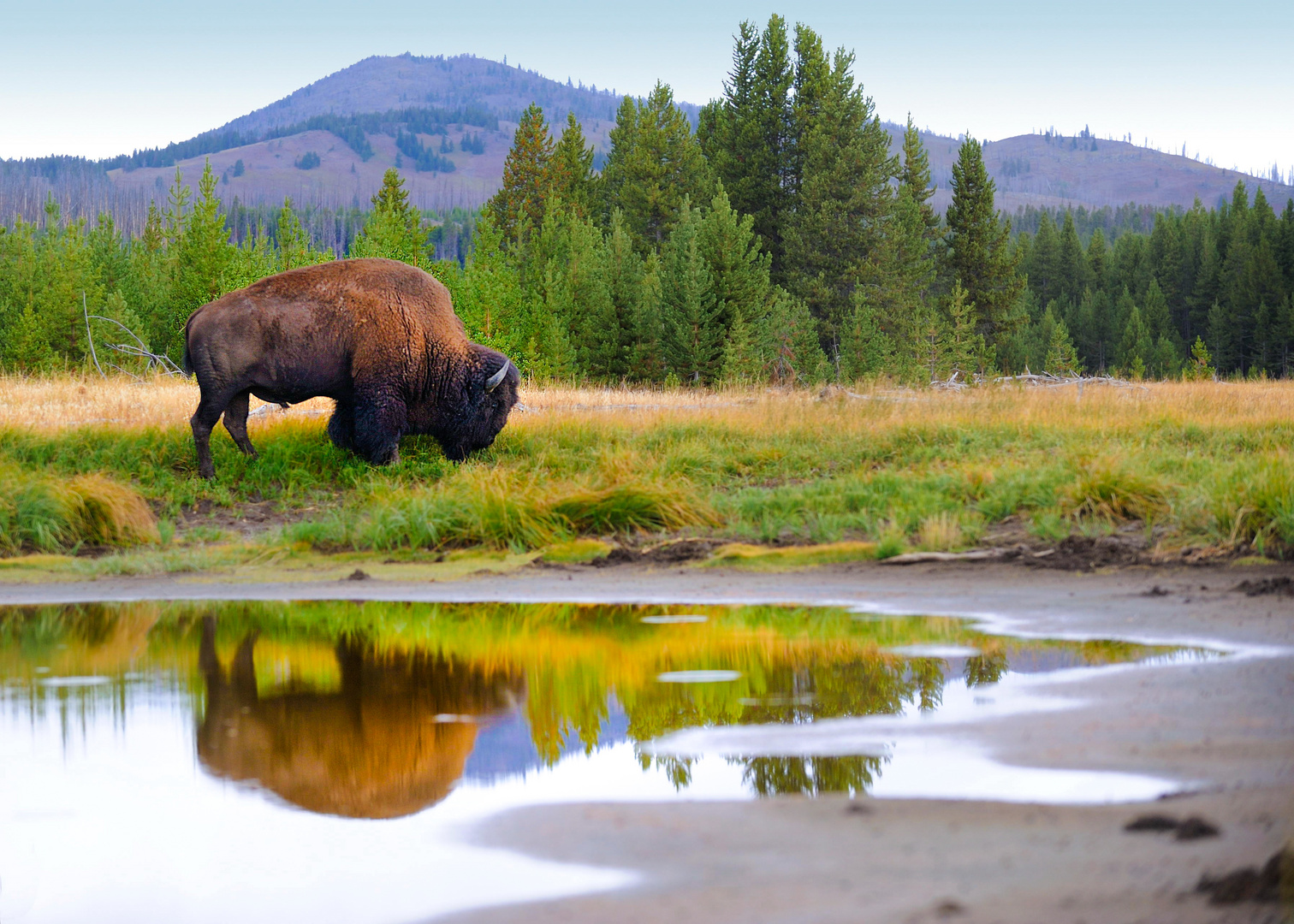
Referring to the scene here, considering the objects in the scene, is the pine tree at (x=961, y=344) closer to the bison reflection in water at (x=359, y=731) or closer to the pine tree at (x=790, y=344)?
the pine tree at (x=790, y=344)

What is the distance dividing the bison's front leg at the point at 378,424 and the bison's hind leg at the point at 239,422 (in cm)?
121

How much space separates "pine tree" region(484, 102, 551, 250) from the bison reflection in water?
53.6 metres

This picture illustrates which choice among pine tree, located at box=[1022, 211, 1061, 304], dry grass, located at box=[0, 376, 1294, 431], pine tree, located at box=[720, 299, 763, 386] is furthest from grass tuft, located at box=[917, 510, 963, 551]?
pine tree, located at box=[1022, 211, 1061, 304]

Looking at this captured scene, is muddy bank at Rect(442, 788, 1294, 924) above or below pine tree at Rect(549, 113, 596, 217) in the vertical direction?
below

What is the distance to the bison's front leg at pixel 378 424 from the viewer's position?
1359cm

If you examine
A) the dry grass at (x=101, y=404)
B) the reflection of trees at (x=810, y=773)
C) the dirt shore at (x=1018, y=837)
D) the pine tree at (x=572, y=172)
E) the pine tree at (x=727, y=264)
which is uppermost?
the pine tree at (x=572, y=172)

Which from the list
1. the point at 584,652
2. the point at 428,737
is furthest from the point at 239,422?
the point at 428,737

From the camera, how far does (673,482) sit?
11.3 metres

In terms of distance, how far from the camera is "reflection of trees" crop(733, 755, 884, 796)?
13.0 feet

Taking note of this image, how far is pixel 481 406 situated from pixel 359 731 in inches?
378

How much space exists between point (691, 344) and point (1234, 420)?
72.6ft

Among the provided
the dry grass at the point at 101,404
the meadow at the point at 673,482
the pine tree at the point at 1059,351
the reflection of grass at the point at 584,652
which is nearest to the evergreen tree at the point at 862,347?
the pine tree at the point at 1059,351

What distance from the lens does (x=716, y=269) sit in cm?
3731

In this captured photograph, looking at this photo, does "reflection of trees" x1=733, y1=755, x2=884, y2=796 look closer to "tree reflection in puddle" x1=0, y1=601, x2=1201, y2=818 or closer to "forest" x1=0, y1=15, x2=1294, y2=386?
"tree reflection in puddle" x1=0, y1=601, x2=1201, y2=818
